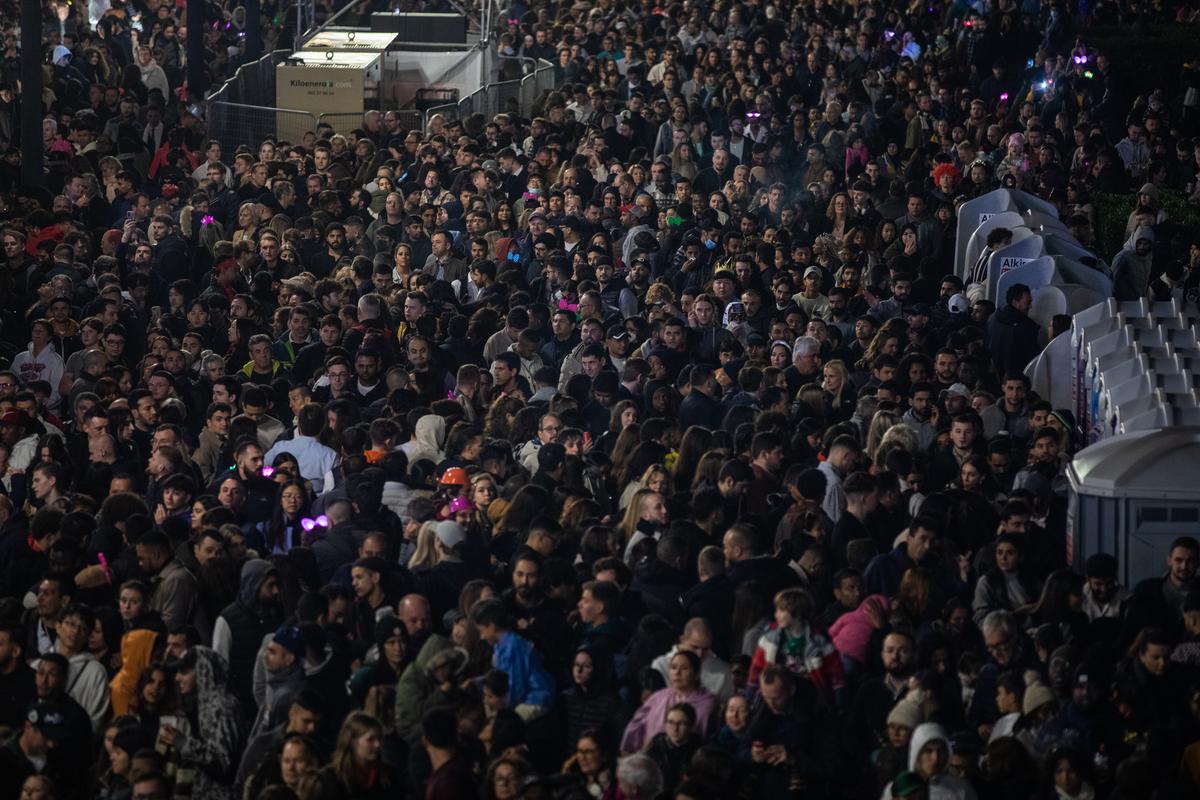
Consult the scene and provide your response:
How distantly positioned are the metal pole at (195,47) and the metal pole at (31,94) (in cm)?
649

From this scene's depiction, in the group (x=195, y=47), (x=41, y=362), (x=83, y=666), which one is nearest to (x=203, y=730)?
(x=83, y=666)

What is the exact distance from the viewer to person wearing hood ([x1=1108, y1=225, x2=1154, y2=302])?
61.1ft

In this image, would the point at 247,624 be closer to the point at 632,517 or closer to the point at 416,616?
the point at 416,616

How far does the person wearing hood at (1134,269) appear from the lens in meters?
18.6

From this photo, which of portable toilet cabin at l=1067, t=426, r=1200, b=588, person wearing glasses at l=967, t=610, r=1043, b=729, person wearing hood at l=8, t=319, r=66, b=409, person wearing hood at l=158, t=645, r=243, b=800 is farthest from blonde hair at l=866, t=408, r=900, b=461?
person wearing hood at l=8, t=319, r=66, b=409

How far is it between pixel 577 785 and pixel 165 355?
7196 mm

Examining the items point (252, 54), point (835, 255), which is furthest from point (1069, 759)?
point (252, 54)

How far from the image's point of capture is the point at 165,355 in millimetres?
14859

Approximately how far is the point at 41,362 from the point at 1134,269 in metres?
9.40

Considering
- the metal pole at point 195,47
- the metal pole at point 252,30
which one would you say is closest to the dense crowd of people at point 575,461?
the metal pole at point 195,47

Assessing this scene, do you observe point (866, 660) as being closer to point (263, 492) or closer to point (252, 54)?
point (263, 492)

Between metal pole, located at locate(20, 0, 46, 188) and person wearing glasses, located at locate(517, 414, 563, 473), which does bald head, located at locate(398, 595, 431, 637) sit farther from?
metal pole, located at locate(20, 0, 46, 188)

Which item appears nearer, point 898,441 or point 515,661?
point 515,661

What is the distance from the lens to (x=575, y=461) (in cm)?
1231
